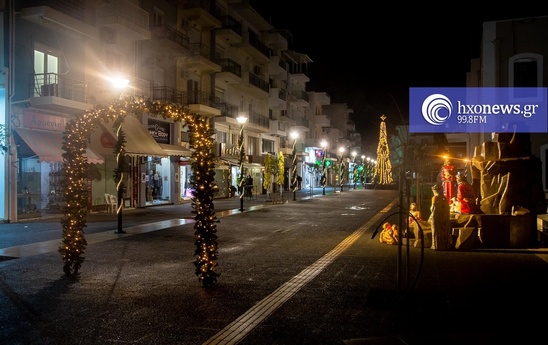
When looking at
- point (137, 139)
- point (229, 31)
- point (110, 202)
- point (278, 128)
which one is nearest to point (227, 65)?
point (229, 31)

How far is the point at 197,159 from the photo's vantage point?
8.46 m

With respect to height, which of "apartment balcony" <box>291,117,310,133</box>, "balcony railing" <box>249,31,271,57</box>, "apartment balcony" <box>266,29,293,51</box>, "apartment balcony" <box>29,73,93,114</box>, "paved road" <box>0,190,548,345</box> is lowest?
"paved road" <box>0,190,548,345</box>

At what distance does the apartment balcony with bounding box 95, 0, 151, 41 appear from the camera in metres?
23.1

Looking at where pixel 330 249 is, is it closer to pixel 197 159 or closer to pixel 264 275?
pixel 264 275

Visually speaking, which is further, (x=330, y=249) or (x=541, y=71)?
(x=541, y=71)

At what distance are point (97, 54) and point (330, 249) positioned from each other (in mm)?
16790

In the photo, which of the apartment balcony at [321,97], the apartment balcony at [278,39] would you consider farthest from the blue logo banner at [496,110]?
the apartment balcony at [321,97]

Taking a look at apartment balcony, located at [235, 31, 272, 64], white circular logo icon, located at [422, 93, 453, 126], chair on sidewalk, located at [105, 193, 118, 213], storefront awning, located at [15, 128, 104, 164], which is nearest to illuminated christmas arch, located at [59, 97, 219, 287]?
storefront awning, located at [15, 128, 104, 164]

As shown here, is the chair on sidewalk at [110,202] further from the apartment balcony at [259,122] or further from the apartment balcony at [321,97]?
the apartment balcony at [321,97]

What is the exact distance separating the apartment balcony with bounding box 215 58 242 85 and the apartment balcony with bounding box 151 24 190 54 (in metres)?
5.60

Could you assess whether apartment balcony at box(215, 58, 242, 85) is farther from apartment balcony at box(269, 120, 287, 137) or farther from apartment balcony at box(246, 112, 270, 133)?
apartment balcony at box(269, 120, 287, 137)

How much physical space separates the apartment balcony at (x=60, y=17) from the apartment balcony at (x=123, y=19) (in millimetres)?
1004

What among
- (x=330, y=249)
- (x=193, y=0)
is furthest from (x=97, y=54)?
(x=330, y=249)

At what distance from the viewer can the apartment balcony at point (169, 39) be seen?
2727cm
